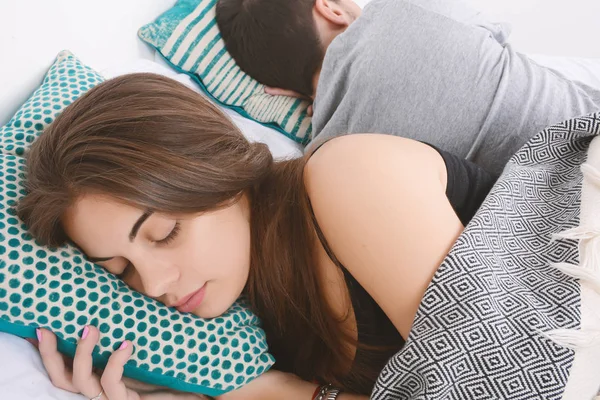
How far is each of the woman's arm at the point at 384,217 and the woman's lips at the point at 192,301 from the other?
0.21 m

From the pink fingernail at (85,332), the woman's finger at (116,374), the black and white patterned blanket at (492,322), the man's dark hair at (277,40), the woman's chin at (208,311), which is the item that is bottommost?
the woman's finger at (116,374)

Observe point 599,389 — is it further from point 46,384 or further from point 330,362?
point 46,384

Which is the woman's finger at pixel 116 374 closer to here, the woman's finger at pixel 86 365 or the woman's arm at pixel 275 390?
the woman's finger at pixel 86 365

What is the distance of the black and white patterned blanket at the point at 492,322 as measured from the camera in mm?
648

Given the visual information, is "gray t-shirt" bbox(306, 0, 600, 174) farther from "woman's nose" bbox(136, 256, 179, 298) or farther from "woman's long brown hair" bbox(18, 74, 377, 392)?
"woman's nose" bbox(136, 256, 179, 298)

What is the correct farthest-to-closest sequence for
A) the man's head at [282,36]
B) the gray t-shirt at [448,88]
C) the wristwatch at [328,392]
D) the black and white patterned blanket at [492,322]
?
the man's head at [282,36] < the gray t-shirt at [448,88] < the wristwatch at [328,392] < the black and white patterned blanket at [492,322]

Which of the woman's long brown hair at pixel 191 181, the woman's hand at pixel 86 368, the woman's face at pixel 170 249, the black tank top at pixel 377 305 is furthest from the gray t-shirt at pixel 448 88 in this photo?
the woman's hand at pixel 86 368

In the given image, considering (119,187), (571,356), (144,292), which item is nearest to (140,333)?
(144,292)

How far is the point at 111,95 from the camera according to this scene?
0.78 metres

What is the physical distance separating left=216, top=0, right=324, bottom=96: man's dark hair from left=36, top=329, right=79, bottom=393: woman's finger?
0.89 meters

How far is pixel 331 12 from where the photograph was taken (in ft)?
4.65

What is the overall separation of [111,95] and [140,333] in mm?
356

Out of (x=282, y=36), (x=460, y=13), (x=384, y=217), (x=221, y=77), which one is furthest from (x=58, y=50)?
(x=460, y=13)

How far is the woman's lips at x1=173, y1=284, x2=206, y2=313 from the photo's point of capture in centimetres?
82
